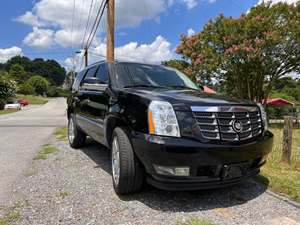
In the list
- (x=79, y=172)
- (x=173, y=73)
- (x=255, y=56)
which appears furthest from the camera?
(x=255, y=56)

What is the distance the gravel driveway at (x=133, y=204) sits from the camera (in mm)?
3062

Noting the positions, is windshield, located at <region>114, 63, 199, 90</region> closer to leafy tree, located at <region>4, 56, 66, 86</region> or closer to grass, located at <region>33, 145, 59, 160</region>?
grass, located at <region>33, 145, 59, 160</region>

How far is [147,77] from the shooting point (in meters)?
4.62

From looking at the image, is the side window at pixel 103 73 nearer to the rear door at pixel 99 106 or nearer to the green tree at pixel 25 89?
the rear door at pixel 99 106

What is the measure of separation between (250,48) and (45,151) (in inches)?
461

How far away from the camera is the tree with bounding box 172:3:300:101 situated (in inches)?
587

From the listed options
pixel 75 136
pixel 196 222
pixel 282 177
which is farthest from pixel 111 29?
pixel 196 222

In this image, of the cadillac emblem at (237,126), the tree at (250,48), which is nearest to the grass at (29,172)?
the cadillac emblem at (237,126)

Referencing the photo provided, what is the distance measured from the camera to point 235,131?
128 inches

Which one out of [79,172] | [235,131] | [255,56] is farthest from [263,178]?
[255,56]

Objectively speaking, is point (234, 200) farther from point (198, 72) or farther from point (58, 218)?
point (198, 72)

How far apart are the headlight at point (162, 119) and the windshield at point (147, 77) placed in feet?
3.78

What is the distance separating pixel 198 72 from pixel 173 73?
12455 millimetres

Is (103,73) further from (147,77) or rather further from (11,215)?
(11,215)
